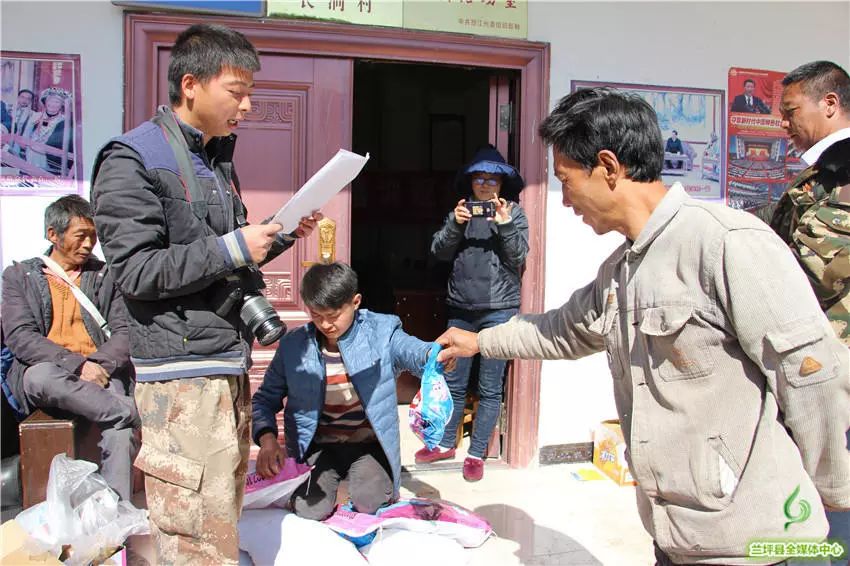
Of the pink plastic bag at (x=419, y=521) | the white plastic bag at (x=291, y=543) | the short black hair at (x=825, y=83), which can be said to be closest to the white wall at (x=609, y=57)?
the pink plastic bag at (x=419, y=521)

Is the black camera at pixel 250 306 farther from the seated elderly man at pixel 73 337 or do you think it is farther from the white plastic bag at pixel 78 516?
the seated elderly man at pixel 73 337

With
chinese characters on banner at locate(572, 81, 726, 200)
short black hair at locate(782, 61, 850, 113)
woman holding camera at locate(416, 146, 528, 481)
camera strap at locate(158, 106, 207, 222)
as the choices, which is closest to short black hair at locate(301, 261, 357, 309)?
camera strap at locate(158, 106, 207, 222)

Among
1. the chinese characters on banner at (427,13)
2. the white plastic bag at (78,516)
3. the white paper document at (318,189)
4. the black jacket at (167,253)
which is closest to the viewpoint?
the black jacket at (167,253)

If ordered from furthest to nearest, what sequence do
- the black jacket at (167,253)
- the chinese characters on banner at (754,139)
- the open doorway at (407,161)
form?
the open doorway at (407,161) → the chinese characters on banner at (754,139) → the black jacket at (167,253)

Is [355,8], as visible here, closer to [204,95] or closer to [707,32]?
[204,95]

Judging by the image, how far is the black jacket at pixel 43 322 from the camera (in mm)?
3312

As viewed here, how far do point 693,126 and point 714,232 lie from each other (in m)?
3.33

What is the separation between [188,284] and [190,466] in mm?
556

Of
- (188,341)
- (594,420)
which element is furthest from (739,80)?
(188,341)

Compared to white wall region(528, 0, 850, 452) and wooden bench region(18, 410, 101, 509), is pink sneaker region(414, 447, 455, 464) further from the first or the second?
wooden bench region(18, 410, 101, 509)

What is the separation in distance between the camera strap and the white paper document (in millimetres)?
228

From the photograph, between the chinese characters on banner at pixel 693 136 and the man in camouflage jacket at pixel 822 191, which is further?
the chinese characters on banner at pixel 693 136

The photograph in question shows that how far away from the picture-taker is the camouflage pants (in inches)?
79.4

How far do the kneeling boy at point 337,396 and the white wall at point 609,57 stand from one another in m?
1.51
